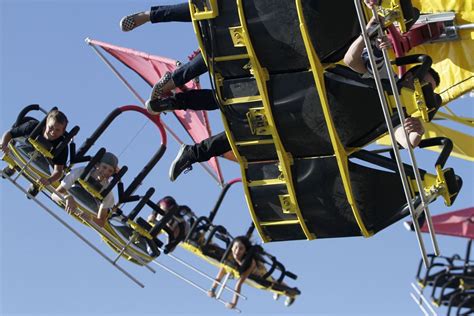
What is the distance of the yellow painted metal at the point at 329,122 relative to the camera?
451 inches

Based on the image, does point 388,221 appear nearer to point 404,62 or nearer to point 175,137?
point 404,62

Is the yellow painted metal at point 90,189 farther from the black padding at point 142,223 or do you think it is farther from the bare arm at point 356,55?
the bare arm at point 356,55

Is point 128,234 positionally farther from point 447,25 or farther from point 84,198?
point 447,25

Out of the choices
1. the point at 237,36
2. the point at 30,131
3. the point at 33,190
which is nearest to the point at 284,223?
the point at 237,36

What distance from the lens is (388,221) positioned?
12.3m

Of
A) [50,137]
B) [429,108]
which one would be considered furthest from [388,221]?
[50,137]

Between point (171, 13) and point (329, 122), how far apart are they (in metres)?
2.01

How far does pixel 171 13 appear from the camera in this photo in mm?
12625

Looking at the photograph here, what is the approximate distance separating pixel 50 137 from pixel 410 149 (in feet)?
18.7

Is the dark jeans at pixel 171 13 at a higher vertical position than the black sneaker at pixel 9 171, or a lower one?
higher

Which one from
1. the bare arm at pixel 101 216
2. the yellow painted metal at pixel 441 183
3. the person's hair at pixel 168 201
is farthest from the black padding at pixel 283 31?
the person's hair at pixel 168 201

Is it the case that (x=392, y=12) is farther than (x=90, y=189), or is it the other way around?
(x=90, y=189)

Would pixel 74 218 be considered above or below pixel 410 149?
below

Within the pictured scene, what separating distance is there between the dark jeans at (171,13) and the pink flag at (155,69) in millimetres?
6517
